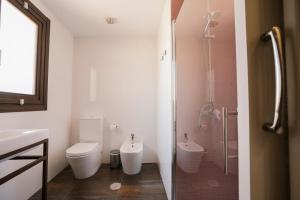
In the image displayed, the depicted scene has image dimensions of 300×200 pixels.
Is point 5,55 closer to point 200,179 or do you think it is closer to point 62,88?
point 62,88

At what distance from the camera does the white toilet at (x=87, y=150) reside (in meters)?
2.06

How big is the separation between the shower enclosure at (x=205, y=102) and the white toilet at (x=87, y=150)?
1.23 m

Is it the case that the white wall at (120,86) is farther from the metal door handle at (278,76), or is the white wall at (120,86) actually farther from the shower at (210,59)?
the metal door handle at (278,76)

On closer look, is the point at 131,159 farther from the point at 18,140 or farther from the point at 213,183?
the point at 18,140

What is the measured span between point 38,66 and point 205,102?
203 centimetres

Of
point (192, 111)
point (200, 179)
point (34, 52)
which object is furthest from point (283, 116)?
point (34, 52)

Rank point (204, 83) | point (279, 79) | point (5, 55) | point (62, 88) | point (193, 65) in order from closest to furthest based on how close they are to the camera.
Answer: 1. point (279, 79)
2. point (204, 83)
3. point (193, 65)
4. point (5, 55)
5. point (62, 88)

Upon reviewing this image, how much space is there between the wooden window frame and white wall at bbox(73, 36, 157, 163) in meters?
0.78

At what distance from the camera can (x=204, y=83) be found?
1298 millimetres

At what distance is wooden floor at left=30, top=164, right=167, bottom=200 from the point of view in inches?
71.9

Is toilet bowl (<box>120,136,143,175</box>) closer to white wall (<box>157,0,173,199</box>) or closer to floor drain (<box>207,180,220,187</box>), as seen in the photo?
white wall (<box>157,0,173,199</box>)

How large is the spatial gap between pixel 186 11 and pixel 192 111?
947 millimetres

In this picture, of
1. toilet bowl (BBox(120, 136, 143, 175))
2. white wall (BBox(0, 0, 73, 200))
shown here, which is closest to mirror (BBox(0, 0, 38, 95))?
white wall (BBox(0, 0, 73, 200))

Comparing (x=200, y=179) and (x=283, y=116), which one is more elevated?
(x=283, y=116)
